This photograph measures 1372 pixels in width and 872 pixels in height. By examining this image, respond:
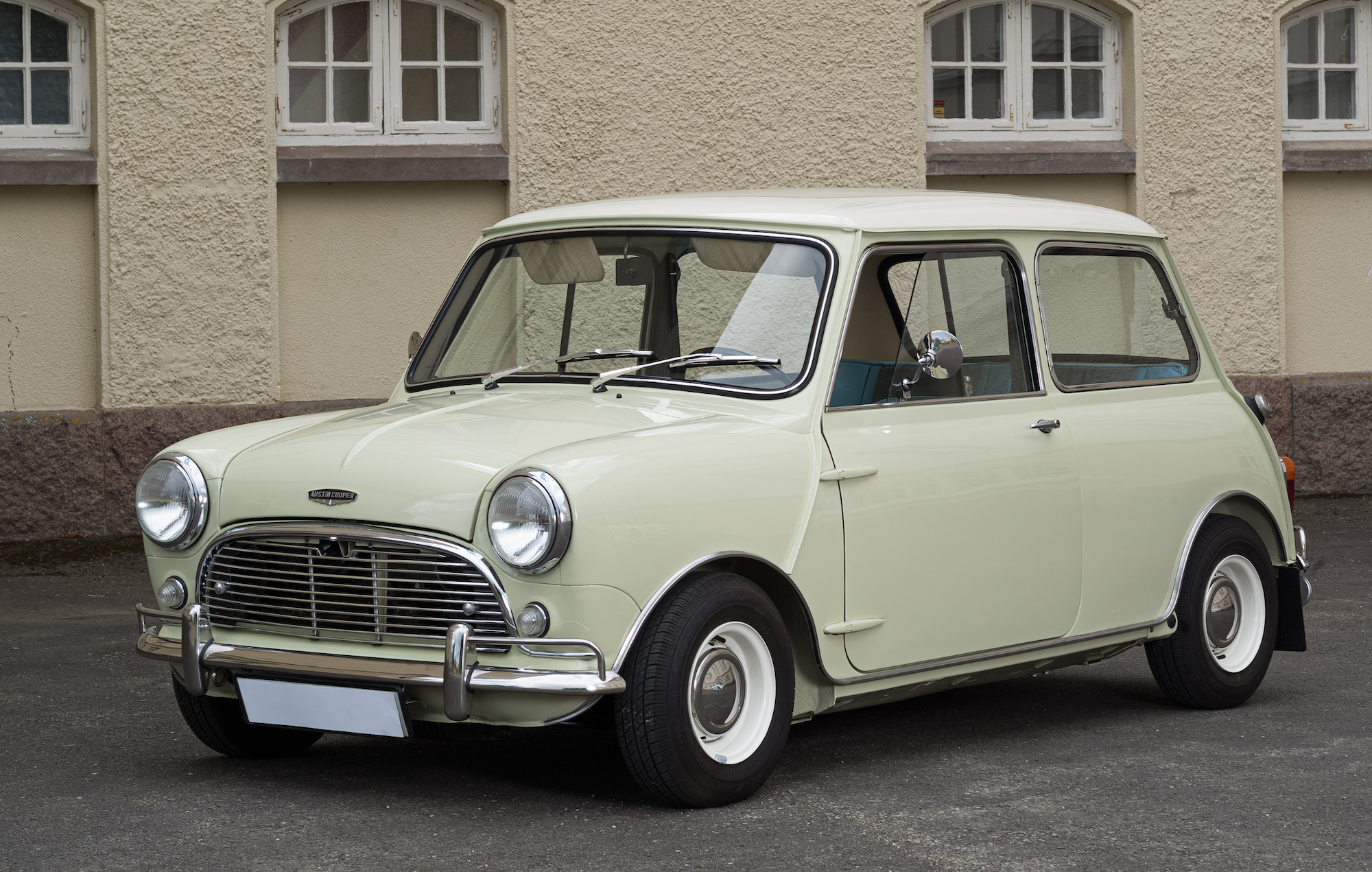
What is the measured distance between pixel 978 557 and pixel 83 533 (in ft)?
21.9

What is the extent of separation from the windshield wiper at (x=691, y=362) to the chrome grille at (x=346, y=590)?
37.7 inches

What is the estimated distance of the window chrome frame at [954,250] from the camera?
4863 mm

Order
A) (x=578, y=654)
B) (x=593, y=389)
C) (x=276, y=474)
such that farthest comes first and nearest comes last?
(x=593, y=389), (x=276, y=474), (x=578, y=654)

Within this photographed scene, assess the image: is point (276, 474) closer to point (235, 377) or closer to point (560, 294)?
point (560, 294)

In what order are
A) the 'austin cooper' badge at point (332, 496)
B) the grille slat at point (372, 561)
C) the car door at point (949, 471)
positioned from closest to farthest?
the grille slat at point (372, 561) < the 'austin cooper' badge at point (332, 496) < the car door at point (949, 471)

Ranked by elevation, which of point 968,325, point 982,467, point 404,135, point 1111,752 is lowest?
point 1111,752

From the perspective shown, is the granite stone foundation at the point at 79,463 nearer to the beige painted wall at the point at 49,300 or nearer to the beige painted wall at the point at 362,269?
the beige painted wall at the point at 49,300

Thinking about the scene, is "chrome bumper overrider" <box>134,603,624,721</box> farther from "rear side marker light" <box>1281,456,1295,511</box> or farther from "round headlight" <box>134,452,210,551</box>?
"rear side marker light" <box>1281,456,1295,511</box>

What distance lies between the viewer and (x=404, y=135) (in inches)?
427

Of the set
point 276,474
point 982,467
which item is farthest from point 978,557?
point 276,474

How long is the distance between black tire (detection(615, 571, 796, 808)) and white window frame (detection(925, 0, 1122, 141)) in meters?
7.92

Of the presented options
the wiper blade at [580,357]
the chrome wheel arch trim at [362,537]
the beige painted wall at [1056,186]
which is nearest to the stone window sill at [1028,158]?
the beige painted wall at [1056,186]

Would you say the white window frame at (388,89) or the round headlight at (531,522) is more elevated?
the white window frame at (388,89)

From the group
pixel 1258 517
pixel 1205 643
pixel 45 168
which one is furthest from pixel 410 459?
pixel 45 168
